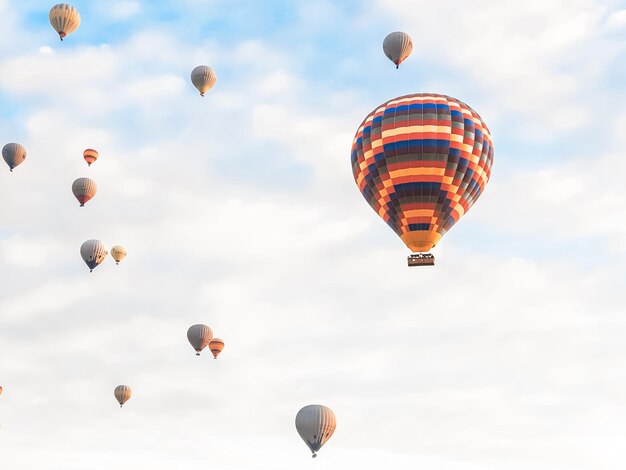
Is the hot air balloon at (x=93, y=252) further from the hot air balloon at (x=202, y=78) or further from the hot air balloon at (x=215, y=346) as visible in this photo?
the hot air balloon at (x=202, y=78)

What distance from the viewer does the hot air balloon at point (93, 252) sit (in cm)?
7869

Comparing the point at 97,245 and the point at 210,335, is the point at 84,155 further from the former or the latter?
the point at 210,335

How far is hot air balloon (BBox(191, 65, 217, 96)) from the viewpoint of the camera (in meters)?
73.3

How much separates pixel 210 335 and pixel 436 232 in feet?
85.9

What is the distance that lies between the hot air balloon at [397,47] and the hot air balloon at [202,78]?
15.3 metres

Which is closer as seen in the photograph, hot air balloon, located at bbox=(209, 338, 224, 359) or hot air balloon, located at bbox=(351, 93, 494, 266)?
hot air balloon, located at bbox=(351, 93, 494, 266)

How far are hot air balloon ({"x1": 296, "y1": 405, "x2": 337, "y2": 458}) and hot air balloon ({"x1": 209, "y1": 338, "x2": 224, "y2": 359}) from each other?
57.1 feet

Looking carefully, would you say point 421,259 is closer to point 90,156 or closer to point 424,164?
point 424,164

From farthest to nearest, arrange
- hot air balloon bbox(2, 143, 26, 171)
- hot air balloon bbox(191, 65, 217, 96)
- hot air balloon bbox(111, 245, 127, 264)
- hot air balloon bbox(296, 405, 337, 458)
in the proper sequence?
hot air balloon bbox(111, 245, 127, 264) < hot air balloon bbox(2, 143, 26, 171) < hot air balloon bbox(191, 65, 217, 96) < hot air balloon bbox(296, 405, 337, 458)

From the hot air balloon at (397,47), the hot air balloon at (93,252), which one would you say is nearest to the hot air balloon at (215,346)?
the hot air balloon at (93,252)

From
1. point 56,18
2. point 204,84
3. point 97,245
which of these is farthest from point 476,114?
point 97,245

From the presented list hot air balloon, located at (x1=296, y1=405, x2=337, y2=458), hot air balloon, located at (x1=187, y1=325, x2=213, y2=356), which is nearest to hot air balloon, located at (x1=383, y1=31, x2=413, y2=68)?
hot air balloon, located at (x1=296, y1=405, x2=337, y2=458)

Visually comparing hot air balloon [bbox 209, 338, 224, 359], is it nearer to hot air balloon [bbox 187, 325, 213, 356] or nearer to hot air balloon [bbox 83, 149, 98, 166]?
hot air balloon [bbox 187, 325, 213, 356]

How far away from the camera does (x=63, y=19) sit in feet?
230
